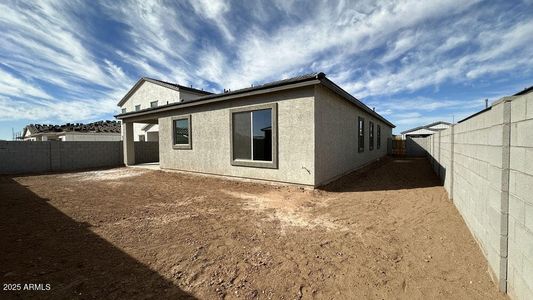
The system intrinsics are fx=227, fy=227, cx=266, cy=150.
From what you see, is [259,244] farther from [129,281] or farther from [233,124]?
[233,124]

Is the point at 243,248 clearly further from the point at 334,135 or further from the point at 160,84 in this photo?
the point at 160,84

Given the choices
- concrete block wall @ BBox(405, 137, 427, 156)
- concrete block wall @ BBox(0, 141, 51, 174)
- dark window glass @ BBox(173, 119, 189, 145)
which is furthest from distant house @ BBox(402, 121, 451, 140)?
concrete block wall @ BBox(0, 141, 51, 174)

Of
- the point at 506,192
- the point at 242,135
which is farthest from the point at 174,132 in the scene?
the point at 506,192

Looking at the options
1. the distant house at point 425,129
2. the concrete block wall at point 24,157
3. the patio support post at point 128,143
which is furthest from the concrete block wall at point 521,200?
the distant house at point 425,129

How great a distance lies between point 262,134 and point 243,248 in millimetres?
4838

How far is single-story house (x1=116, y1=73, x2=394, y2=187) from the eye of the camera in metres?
6.84

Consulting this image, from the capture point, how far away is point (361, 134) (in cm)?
1202

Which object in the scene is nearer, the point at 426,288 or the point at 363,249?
the point at 426,288

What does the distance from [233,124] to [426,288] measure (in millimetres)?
7112

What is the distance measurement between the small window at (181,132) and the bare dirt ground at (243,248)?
4471 millimetres

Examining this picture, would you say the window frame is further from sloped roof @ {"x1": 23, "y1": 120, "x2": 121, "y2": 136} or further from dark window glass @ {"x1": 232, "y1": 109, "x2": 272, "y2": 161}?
sloped roof @ {"x1": 23, "y1": 120, "x2": 121, "y2": 136}

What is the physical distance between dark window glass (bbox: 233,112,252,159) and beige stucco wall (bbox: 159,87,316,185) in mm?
337

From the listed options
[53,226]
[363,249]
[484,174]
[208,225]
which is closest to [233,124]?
[208,225]

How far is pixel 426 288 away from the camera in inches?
95.7
